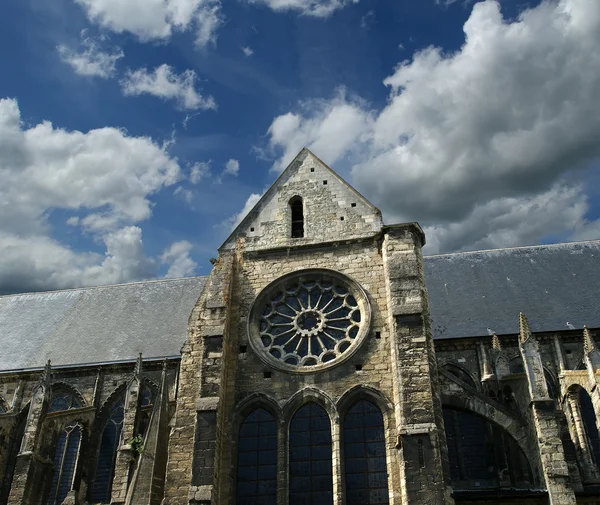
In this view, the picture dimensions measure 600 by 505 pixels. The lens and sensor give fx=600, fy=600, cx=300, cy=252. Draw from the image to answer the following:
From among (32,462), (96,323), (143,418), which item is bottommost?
(32,462)

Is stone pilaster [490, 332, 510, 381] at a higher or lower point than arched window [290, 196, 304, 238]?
lower

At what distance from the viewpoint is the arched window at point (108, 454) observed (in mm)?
15852

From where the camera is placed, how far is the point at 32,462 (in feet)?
47.5

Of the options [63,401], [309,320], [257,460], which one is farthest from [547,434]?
[63,401]

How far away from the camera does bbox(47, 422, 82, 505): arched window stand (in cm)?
1594

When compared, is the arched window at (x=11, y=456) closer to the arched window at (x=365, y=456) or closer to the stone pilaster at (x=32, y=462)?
the stone pilaster at (x=32, y=462)

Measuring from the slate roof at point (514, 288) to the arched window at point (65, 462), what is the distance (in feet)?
34.5

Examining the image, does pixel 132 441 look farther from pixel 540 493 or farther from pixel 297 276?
pixel 540 493

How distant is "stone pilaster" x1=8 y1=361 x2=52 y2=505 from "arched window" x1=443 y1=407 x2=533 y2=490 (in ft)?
32.4

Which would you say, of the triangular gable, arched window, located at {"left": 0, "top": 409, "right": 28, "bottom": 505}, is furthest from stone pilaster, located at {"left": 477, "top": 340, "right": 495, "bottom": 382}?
arched window, located at {"left": 0, "top": 409, "right": 28, "bottom": 505}

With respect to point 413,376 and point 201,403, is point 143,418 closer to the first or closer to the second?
point 201,403

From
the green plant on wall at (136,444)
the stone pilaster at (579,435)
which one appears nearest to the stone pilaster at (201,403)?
the green plant on wall at (136,444)

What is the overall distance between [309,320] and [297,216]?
2768mm

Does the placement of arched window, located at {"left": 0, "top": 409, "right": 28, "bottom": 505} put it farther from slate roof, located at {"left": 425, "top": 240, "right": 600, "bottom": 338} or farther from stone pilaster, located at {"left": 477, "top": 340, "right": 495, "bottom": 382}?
stone pilaster, located at {"left": 477, "top": 340, "right": 495, "bottom": 382}
